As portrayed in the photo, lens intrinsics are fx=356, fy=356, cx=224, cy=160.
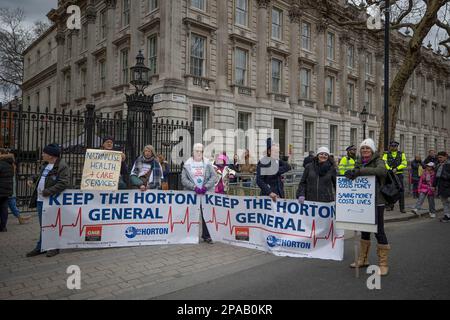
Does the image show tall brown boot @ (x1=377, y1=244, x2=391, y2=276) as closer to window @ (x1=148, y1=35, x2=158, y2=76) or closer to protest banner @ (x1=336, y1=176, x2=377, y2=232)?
protest banner @ (x1=336, y1=176, x2=377, y2=232)

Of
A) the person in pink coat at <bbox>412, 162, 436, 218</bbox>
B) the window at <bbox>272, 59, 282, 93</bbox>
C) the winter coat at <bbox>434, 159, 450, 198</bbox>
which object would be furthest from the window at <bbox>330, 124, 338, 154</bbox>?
the winter coat at <bbox>434, 159, 450, 198</bbox>

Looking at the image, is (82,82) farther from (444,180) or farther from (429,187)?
(444,180)

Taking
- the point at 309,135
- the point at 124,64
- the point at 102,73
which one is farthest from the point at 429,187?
the point at 102,73

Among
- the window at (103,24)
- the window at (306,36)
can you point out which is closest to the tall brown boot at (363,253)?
the window at (306,36)

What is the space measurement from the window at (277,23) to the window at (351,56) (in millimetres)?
10146

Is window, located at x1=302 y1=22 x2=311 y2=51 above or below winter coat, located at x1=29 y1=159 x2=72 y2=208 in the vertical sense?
above

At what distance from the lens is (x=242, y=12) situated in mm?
24109

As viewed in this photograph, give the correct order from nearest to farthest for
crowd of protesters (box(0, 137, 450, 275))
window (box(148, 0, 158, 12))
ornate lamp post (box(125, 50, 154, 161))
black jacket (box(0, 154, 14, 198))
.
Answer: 1. crowd of protesters (box(0, 137, 450, 275))
2. black jacket (box(0, 154, 14, 198))
3. ornate lamp post (box(125, 50, 154, 161))
4. window (box(148, 0, 158, 12))

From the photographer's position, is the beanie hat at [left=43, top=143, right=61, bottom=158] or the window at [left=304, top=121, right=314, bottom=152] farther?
the window at [left=304, top=121, right=314, bottom=152]

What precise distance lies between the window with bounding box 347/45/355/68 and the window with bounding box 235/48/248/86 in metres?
14.3

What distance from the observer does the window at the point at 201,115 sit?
21750 mm

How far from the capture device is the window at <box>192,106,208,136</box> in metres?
21.8

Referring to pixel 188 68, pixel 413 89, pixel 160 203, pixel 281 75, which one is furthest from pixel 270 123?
pixel 413 89

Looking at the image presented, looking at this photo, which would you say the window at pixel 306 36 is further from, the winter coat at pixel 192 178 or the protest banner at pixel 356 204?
the protest banner at pixel 356 204
